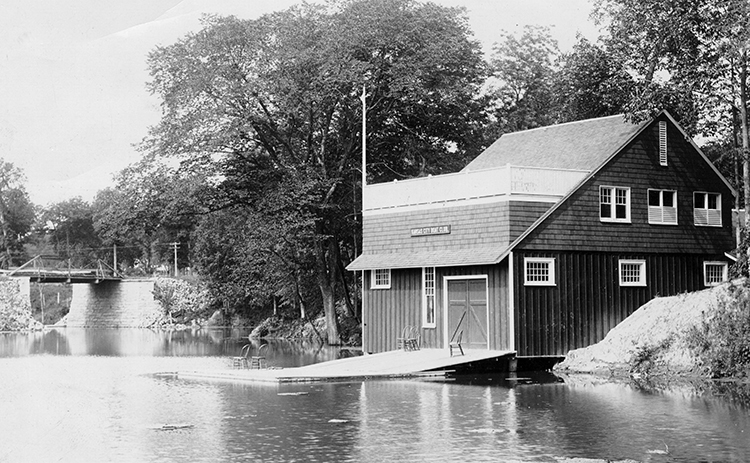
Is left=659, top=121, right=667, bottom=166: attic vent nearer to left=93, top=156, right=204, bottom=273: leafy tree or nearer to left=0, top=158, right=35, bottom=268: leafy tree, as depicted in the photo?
left=93, top=156, right=204, bottom=273: leafy tree

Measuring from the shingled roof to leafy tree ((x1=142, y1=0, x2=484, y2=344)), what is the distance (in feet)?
37.8

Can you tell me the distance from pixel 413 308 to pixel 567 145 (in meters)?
8.37

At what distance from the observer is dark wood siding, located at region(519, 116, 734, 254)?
37.0m

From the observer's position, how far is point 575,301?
37125 mm

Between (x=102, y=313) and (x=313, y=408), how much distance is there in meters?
85.2

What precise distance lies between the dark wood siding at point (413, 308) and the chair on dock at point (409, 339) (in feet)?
0.61

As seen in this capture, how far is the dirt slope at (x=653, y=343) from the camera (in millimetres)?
32969

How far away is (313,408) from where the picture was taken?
24.8 metres

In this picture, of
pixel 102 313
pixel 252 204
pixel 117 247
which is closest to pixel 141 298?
pixel 102 313

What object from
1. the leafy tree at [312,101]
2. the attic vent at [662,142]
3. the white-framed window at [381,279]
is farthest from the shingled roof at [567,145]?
the leafy tree at [312,101]

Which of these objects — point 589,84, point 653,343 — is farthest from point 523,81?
point 653,343

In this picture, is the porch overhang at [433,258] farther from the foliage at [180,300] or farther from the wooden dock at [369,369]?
the foliage at [180,300]

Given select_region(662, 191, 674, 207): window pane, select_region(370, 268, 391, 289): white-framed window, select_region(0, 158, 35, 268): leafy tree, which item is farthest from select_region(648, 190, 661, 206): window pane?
select_region(0, 158, 35, 268): leafy tree

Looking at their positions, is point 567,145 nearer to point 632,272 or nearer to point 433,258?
point 632,272
